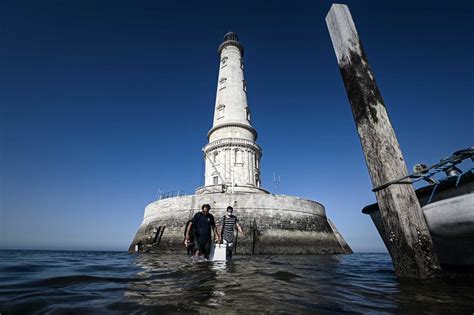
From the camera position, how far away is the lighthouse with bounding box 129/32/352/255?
57.4 feet

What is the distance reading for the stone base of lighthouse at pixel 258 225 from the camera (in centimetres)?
1709

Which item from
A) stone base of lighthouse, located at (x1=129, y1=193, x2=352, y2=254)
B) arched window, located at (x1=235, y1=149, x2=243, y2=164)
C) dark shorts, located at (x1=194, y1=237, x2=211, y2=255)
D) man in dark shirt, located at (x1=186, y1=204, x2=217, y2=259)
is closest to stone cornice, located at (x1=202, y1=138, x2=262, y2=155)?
arched window, located at (x1=235, y1=149, x2=243, y2=164)

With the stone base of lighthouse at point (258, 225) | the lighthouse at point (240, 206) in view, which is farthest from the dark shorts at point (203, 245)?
the stone base of lighthouse at point (258, 225)

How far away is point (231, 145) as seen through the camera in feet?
76.8

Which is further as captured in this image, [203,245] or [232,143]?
[232,143]

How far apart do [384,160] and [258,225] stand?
47.5 ft

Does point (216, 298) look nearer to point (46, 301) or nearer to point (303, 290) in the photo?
point (303, 290)

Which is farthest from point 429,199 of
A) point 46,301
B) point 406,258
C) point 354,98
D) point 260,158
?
point 260,158

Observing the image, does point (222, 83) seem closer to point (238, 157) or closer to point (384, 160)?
point (238, 157)

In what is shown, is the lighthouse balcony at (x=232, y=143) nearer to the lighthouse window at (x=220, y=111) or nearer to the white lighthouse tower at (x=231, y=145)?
the white lighthouse tower at (x=231, y=145)

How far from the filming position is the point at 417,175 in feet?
12.3

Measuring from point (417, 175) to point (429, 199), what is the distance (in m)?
0.44

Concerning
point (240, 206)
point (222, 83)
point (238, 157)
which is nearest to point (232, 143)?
point (238, 157)

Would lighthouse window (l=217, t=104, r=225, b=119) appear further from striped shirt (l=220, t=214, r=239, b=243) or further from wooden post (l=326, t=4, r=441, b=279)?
wooden post (l=326, t=4, r=441, b=279)
